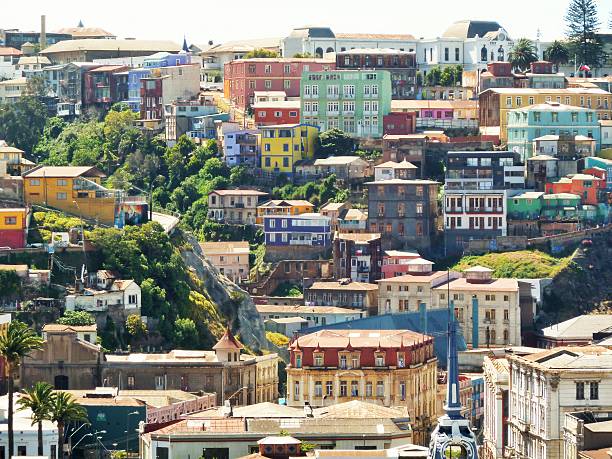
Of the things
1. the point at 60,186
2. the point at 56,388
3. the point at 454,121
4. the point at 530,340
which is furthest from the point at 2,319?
the point at 454,121

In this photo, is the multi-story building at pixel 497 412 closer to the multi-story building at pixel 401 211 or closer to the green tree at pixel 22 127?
the multi-story building at pixel 401 211

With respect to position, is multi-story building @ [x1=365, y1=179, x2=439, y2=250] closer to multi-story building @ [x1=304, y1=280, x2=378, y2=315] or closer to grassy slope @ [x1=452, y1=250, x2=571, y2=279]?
grassy slope @ [x1=452, y1=250, x2=571, y2=279]

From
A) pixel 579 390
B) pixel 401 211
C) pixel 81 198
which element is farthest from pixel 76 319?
pixel 401 211

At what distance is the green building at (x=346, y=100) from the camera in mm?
191000

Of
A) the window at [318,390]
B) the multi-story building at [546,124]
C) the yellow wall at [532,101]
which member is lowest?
the window at [318,390]

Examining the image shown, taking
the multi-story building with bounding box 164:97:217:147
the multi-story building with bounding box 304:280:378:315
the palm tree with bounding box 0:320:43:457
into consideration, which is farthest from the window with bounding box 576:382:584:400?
the multi-story building with bounding box 164:97:217:147

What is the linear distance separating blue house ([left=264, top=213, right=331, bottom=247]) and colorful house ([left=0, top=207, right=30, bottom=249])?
108 ft

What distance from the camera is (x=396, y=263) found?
549 feet

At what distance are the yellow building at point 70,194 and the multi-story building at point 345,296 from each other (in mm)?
16650

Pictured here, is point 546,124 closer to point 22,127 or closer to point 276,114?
point 276,114

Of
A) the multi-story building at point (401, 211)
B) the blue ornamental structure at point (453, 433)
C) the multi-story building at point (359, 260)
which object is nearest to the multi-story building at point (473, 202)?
the multi-story building at point (401, 211)

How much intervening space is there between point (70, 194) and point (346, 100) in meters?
43.8

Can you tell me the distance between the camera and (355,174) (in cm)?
18250

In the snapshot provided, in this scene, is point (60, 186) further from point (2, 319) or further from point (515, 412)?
point (515, 412)
